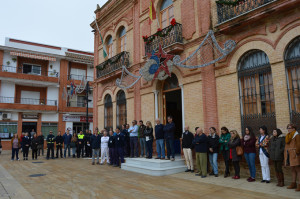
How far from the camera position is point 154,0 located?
41.1 feet

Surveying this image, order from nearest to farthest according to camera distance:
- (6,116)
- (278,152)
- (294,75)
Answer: (278,152) < (294,75) < (6,116)

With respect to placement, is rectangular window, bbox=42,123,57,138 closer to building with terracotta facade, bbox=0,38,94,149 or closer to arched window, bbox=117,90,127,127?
building with terracotta facade, bbox=0,38,94,149

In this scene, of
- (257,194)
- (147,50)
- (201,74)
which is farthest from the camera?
(147,50)

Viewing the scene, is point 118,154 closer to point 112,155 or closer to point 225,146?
point 112,155

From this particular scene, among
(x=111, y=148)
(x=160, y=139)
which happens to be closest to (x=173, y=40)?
(x=160, y=139)

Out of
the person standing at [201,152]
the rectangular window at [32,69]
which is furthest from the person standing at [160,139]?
the rectangular window at [32,69]

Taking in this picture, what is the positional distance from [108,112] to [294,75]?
462 inches

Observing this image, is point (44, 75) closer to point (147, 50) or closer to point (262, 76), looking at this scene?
point (147, 50)

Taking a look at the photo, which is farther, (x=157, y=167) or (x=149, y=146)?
(x=149, y=146)

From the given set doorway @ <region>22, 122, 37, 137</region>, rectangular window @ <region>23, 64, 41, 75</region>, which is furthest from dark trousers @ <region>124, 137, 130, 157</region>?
rectangular window @ <region>23, 64, 41, 75</region>

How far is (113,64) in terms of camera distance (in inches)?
589

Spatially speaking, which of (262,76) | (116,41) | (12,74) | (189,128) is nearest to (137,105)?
(189,128)

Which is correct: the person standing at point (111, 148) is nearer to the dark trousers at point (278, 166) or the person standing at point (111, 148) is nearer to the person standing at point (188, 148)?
the person standing at point (188, 148)

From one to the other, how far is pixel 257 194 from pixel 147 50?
8.26m
